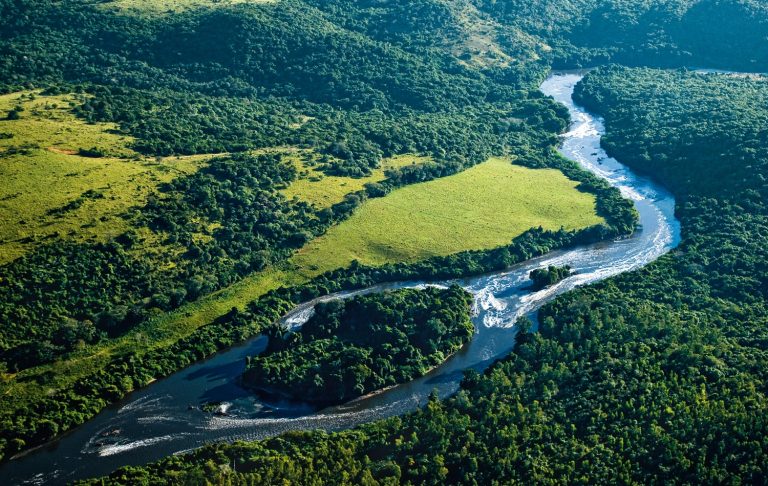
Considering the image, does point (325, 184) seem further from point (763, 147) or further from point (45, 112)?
point (763, 147)

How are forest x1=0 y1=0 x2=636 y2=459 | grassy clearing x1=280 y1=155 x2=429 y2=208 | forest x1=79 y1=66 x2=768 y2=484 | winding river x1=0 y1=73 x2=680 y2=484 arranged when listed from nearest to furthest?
forest x1=79 y1=66 x2=768 y2=484, winding river x1=0 y1=73 x2=680 y2=484, forest x1=0 y1=0 x2=636 y2=459, grassy clearing x1=280 y1=155 x2=429 y2=208

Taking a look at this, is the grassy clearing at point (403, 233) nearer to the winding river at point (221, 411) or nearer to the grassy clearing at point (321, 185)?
the grassy clearing at point (321, 185)

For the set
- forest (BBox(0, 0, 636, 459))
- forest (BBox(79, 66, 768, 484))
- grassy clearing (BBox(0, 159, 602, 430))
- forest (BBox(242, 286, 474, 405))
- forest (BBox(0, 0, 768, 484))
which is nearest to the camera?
forest (BBox(79, 66, 768, 484))

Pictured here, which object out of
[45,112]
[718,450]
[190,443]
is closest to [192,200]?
[45,112]

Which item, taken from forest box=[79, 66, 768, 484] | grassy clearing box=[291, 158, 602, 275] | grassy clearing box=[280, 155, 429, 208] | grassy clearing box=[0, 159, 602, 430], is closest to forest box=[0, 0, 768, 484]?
forest box=[79, 66, 768, 484]

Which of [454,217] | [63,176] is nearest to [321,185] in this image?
[454,217]

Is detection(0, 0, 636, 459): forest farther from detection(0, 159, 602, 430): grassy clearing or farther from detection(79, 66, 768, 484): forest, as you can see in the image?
detection(79, 66, 768, 484): forest
